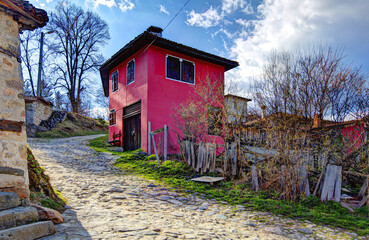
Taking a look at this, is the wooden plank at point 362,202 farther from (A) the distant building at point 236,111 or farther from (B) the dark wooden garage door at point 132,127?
(B) the dark wooden garage door at point 132,127

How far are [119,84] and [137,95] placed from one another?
2697 millimetres

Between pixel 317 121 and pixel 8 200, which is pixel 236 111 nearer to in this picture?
pixel 317 121

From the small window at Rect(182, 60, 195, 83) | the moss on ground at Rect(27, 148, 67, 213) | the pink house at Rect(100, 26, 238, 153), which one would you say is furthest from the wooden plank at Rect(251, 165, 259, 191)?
the small window at Rect(182, 60, 195, 83)

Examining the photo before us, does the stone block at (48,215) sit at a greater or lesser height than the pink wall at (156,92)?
lesser

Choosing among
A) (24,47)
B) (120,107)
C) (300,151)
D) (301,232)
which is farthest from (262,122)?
(24,47)

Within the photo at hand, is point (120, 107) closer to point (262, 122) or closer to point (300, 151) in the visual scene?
point (262, 122)

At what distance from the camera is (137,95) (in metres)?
12.1

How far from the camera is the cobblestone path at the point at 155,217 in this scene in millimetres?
3289

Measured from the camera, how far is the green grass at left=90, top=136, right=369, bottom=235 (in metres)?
4.28

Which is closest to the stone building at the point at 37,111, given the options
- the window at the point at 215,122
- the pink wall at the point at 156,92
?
the pink wall at the point at 156,92

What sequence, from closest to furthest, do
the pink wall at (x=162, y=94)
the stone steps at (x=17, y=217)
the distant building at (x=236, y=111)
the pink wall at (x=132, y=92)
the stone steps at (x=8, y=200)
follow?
1. the stone steps at (x=17, y=217)
2. the stone steps at (x=8, y=200)
3. the distant building at (x=236, y=111)
4. the pink wall at (x=162, y=94)
5. the pink wall at (x=132, y=92)

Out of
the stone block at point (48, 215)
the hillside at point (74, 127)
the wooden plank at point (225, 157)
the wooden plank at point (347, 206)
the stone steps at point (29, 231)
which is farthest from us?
the hillside at point (74, 127)

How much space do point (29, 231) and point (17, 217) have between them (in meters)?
0.30

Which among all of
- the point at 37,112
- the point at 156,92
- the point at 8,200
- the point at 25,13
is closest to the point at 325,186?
the point at 8,200
